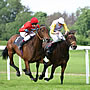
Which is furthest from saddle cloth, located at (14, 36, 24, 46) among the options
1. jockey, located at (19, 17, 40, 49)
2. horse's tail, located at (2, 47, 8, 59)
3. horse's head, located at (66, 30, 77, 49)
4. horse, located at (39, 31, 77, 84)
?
horse's head, located at (66, 30, 77, 49)

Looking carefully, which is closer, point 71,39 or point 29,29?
point 71,39

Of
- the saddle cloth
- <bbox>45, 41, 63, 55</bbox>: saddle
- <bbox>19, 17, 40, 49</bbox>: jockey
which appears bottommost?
<bbox>45, 41, 63, 55</bbox>: saddle

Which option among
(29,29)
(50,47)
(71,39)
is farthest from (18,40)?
(71,39)

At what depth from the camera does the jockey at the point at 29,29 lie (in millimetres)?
9891

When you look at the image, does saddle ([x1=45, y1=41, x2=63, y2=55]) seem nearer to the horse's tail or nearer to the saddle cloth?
the saddle cloth

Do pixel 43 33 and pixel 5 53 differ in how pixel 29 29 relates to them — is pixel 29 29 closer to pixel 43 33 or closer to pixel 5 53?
pixel 43 33

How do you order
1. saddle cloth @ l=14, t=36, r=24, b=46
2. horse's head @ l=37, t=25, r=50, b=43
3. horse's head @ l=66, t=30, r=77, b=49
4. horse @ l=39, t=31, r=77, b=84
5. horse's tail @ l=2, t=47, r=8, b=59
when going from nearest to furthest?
horse's head @ l=37, t=25, r=50, b=43
horse's head @ l=66, t=30, r=77, b=49
horse @ l=39, t=31, r=77, b=84
saddle cloth @ l=14, t=36, r=24, b=46
horse's tail @ l=2, t=47, r=8, b=59

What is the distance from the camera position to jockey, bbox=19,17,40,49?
389 inches

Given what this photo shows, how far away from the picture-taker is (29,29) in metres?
10.2

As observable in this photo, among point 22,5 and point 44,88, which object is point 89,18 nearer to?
point 22,5

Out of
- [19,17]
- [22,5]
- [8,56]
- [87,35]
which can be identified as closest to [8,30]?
[19,17]

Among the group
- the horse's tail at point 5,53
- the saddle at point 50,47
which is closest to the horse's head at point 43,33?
the saddle at point 50,47

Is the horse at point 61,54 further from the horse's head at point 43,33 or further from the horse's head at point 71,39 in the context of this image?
the horse's head at point 43,33

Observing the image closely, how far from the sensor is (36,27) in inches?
389
